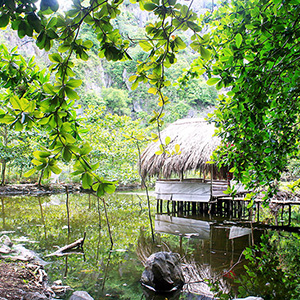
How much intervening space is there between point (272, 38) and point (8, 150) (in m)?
12.9

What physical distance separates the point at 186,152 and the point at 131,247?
503 centimetres

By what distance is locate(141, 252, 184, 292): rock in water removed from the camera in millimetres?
3352

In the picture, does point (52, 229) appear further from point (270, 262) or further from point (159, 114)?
point (159, 114)

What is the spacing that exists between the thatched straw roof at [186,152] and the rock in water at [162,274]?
5.22m

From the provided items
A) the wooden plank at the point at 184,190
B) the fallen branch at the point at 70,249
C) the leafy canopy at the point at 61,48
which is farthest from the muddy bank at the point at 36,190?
the leafy canopy at the point at 61,48

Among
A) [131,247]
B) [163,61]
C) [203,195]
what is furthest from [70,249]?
[203,195]

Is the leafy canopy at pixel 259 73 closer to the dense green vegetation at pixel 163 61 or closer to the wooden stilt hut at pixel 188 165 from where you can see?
the dense green vegetation at pixel 163 61

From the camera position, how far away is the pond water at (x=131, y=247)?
3555 mm

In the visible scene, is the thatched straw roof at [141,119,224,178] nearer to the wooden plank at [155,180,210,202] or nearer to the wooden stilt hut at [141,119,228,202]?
the wooden stilt hut at [141,119,228,202]

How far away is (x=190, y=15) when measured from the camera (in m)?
0.90

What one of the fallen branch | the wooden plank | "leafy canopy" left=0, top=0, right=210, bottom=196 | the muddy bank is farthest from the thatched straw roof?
"leafy canopy" left=0, top=0, right=210, bottom=196

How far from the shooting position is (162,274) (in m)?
3.37

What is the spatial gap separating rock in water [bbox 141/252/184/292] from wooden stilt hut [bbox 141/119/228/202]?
5490mm

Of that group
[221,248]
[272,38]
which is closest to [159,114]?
[272,38]
